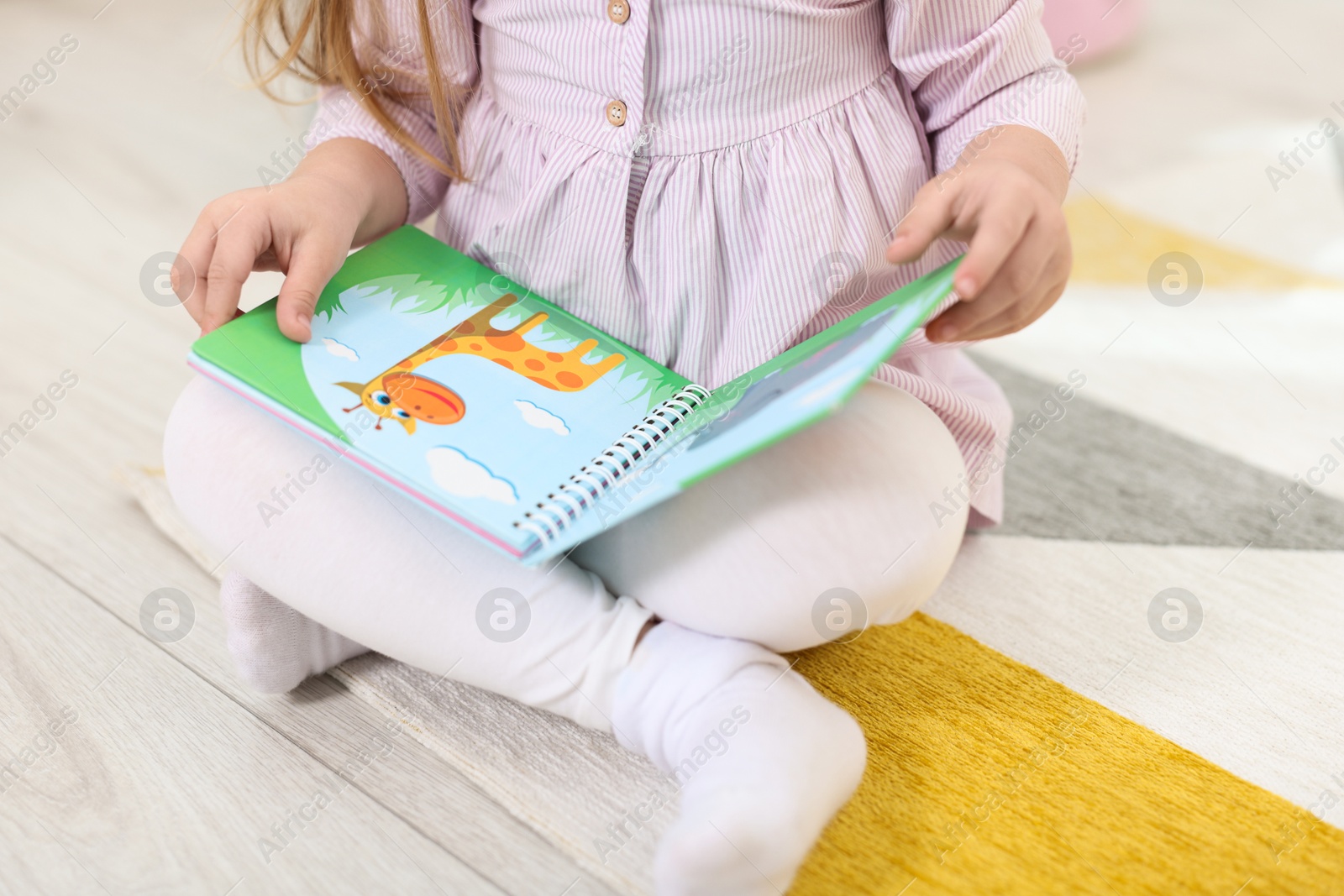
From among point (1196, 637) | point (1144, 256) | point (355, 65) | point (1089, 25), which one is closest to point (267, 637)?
point (355, 65)

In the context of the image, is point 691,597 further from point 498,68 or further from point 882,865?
point 498,68

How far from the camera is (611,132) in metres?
0.57

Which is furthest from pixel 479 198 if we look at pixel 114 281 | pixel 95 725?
pixel 114 281

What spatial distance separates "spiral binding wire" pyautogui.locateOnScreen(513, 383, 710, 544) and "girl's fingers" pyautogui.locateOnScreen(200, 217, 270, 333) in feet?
0.67

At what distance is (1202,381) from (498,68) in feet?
1.95

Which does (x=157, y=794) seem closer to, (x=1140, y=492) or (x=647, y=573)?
(x=647, y=573)

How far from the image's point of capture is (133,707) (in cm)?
56

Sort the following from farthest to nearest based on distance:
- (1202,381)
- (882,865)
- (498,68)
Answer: (1202,381) < (498,68) < (882,865)

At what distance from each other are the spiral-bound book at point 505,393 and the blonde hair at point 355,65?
8cm

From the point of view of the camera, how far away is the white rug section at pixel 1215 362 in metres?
0.79

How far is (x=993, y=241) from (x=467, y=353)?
26cm

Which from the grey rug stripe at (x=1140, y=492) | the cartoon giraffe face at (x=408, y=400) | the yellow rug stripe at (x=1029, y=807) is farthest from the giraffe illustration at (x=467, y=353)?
the grey rug stripe at (x=1140, y=492)

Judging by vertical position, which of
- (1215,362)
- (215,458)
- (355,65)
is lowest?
(1215,362)

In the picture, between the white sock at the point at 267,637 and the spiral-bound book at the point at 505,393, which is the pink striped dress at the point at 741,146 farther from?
the white sock at the point at 267,637
